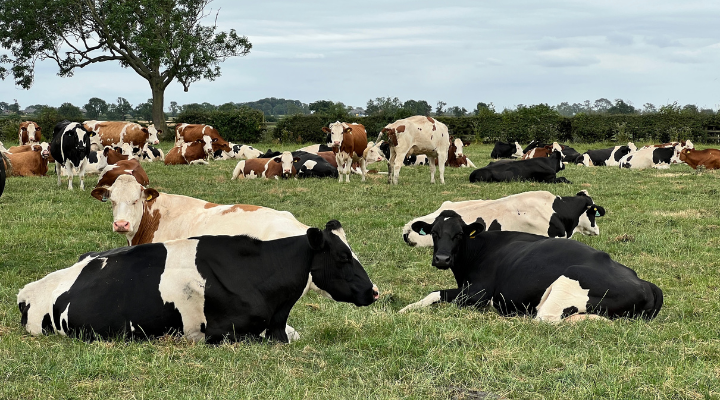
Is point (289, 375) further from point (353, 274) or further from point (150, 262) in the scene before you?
point (150, 262)

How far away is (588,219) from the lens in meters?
10.2

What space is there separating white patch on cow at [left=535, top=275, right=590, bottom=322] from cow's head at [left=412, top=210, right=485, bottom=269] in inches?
51.3

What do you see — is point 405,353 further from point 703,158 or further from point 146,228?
point 703,158

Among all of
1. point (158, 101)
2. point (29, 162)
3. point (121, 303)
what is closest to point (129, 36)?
point (158, 101)

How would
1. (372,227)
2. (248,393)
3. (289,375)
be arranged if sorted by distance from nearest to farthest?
(248,393) < (289,375) < (372,227)

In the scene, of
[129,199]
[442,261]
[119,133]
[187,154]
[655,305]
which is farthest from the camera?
[187,154]

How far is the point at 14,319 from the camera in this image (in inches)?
233

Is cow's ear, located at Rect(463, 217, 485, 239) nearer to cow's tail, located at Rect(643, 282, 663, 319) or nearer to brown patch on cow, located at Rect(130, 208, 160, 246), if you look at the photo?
cow's tail, located at Rect(643, 282, 663, 319)

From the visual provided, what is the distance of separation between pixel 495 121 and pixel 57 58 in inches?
1023

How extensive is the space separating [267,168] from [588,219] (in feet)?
39.1

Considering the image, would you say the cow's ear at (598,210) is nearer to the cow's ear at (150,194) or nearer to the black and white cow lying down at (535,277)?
the black and white cow lying down at (535,277)

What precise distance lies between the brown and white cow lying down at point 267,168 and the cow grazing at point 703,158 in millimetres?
13466

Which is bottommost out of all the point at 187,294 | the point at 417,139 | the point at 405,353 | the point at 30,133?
the point at 405,353

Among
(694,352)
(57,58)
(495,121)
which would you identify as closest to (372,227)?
(694,352)
